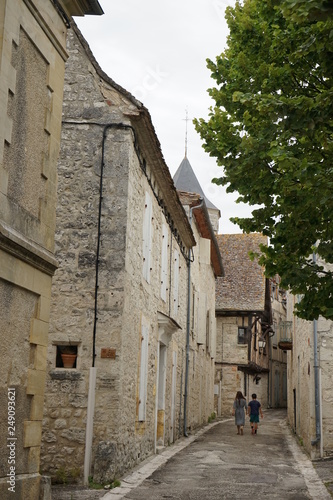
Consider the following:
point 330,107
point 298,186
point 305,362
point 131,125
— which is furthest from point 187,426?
point 330,107

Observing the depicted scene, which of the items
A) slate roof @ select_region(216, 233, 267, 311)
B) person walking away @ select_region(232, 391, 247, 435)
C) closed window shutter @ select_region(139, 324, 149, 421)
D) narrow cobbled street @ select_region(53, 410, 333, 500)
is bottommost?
narrow cobbled street @ select_region(53, 410, 333, 500)

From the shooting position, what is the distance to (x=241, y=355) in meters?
31.7

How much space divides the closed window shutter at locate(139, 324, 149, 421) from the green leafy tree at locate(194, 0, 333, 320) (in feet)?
12.3

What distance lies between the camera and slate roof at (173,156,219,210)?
41625 mm

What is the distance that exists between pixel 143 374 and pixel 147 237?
8.25 feet

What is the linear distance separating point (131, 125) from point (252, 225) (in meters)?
2.95

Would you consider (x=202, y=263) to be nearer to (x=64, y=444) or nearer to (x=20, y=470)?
(x=64, y=444)

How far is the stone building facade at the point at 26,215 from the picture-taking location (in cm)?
606

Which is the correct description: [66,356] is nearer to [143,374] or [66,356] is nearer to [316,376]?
[143,374]

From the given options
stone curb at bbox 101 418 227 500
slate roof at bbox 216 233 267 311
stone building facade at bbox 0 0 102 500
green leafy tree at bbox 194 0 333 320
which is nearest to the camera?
stone building facade at bbox 0 0 102 500

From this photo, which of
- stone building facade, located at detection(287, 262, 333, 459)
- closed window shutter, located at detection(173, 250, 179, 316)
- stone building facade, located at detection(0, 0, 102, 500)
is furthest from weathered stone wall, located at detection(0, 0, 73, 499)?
closed window shutter, located at detection(173, 250, 179, 316)

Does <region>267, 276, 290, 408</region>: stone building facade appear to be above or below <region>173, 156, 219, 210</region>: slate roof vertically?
below

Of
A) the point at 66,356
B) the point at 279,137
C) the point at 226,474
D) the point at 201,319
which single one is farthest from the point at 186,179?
the point at 279,137

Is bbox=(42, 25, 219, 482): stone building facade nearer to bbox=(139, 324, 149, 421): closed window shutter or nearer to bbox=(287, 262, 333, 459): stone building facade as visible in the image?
bbox=(139, 324, 149, 421): closed window shutter
